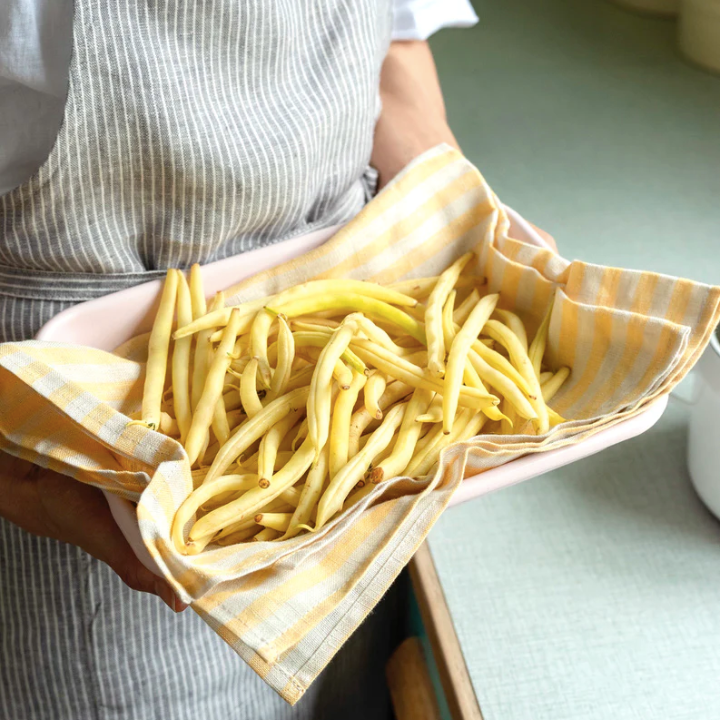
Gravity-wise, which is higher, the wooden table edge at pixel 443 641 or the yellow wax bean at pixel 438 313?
the yellow wax bean at pixel 438 313

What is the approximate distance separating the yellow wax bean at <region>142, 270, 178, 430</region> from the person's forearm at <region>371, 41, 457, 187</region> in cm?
28

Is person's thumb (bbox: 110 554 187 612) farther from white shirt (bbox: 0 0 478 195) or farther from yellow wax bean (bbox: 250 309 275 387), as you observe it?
white shirt (bbox: 0 0 478 195)

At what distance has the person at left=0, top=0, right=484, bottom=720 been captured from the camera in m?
0.53

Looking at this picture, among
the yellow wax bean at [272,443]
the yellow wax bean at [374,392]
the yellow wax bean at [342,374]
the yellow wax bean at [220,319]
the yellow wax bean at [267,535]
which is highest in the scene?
the yellow wax bean at [342,374]

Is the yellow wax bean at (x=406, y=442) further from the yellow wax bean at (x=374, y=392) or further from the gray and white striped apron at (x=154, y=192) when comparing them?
the gray and white striped apron at (x=154, y=192)

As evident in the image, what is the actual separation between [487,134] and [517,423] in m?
0.80

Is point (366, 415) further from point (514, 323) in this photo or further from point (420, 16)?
point (420, 16)

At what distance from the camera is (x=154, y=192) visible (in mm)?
572

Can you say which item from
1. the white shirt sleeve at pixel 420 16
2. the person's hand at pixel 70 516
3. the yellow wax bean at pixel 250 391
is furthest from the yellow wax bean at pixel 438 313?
the white shirt sleeve at pixel 420 16

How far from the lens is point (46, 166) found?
53 centimetres

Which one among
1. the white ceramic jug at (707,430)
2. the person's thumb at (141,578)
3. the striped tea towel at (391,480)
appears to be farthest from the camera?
the white ceramic jug at (707,430)

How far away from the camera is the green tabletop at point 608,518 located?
2.09 feet

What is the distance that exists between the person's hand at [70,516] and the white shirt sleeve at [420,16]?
1.81 feet

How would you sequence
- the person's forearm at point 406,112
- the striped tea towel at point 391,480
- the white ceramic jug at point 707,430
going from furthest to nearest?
the person's forearm at point 406,112
the white ceramic jug at point 707,430
the striped tea towel at point 391,480
